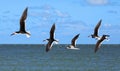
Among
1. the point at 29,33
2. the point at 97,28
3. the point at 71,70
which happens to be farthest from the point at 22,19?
the point at 71,70

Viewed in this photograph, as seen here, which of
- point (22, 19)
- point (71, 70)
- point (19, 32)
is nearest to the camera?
point (22, 19)

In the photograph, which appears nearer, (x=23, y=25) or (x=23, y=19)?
(x=23, y=19)

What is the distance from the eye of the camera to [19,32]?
39938mm

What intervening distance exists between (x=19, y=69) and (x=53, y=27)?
73839 mm

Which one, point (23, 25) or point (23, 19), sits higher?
point (23, 19)

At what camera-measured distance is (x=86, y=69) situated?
11156 cm

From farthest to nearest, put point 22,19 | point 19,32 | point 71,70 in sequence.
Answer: point 71,70
point 19,32
point 22,19

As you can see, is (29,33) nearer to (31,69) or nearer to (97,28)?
(97,28)

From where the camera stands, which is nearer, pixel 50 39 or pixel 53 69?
pixel 50 39

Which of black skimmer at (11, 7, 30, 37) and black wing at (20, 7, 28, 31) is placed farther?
black skimmer at (11, 7, 30, 37)

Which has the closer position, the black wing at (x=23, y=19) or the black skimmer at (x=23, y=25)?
the black wing at (x=23, y=19)

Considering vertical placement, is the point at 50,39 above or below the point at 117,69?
above

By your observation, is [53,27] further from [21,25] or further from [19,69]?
[19,69]

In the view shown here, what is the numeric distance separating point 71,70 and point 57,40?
231ft
